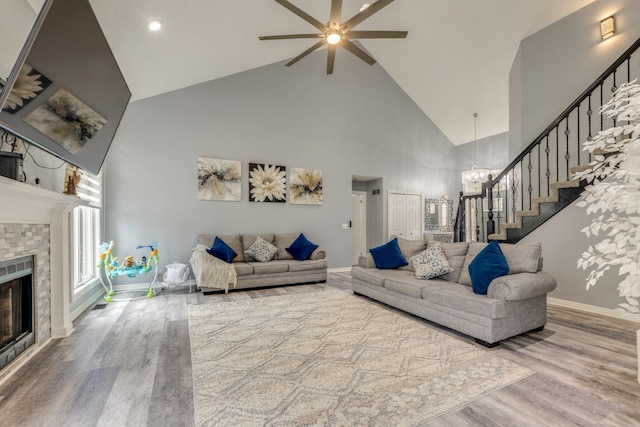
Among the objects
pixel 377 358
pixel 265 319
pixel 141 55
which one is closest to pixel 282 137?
pixel 141 55

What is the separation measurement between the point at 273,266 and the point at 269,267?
2.8 inches

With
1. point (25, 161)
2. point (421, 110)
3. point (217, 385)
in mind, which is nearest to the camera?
point (217, 385)

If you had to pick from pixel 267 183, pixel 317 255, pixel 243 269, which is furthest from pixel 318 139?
pixel 243 269

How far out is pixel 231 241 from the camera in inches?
204

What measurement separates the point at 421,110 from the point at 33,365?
8.32 metres

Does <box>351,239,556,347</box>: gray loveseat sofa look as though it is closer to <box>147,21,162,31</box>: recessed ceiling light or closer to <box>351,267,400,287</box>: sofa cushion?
<box>351,267,400,287</box>: sofa cushion

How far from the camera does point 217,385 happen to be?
6.53ft

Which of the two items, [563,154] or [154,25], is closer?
[154,25]

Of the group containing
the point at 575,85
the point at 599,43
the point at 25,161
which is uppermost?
the point at 599,43

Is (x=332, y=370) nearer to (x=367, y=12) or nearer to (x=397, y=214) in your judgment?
(x=367, y=12)

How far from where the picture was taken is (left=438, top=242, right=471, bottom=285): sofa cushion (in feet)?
11.4

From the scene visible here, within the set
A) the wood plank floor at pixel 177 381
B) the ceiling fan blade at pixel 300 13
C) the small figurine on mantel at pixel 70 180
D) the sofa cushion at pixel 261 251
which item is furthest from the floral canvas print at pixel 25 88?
the sofa cushion at pixel 261 251

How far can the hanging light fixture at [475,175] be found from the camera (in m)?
6.70

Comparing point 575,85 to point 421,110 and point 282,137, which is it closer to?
point 421,110
